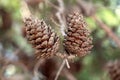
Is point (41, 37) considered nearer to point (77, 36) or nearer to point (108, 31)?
point (77, 36)

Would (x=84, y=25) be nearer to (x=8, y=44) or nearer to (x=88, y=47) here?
(x=88, y=47)

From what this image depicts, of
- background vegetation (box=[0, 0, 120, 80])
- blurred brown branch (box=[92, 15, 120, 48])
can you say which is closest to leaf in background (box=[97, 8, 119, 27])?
background vegetation (box=[0, 0, 120, 80])

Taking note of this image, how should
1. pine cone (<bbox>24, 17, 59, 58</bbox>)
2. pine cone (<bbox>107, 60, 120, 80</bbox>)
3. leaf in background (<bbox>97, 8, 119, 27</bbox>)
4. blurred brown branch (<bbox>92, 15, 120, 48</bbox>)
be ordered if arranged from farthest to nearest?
leaf in background (<bbox>97, 8, 119, 27</bbox>), blurred brown branch (<bbox>92, 15, 120, 48</bbox>), pine cone (<bbox>107, 60, 120, 80</bbox>), pine cone (<bbox>24, 17, 59, 58</bbox>)

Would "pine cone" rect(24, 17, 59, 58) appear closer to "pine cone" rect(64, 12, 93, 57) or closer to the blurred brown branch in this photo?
"pine cone" rect(64, 12, 93, 57)

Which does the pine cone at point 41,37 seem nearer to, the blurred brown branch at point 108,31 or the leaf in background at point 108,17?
the blurred brown branch at point 108,31

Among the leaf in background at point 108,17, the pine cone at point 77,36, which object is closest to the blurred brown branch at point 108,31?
the leaf in background at point 108,17

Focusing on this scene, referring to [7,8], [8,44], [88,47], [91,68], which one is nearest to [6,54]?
[8,44]
